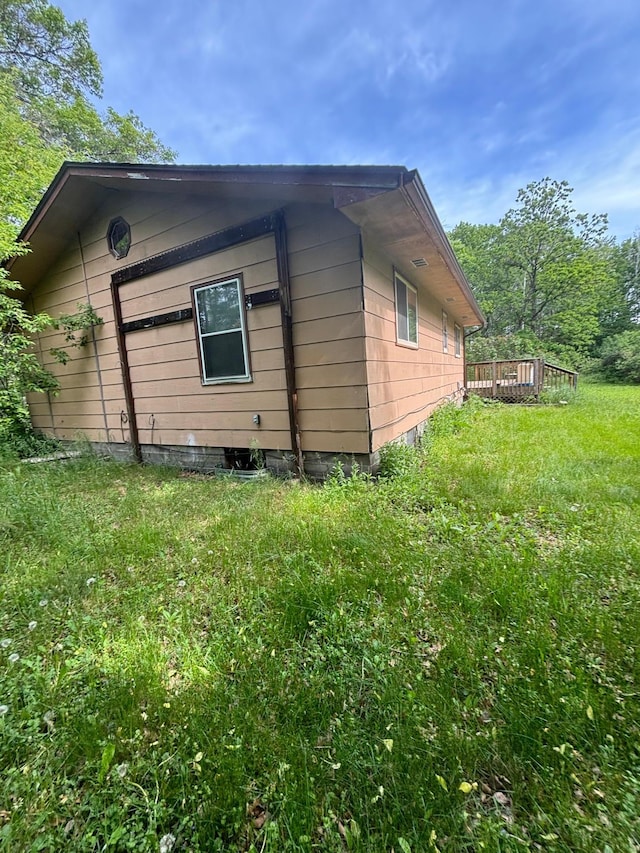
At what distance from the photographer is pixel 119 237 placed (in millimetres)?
5449

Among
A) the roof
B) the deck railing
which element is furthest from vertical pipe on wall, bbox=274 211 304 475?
the deck railing

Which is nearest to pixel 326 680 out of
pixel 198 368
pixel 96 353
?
pixel 198 368

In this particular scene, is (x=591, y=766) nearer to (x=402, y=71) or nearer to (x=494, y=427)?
(x=494, y=427)

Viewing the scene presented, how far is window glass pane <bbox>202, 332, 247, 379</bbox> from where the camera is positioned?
4535 millimetres

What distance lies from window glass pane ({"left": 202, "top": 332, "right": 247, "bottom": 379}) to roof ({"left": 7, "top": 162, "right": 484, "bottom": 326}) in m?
1.61

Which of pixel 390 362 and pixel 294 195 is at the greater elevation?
pixel 294 195

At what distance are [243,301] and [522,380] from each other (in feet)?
34.8

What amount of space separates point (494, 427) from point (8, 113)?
13023mm

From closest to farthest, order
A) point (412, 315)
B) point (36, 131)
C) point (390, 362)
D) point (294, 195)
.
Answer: point (294, 195)
point (390, 362)
point (412, 315)
point (36, 131)

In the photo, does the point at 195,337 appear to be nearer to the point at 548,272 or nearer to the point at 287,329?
the point at 287,329

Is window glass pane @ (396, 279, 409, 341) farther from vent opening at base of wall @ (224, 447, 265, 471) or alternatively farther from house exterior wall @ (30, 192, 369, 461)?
vent opening at base of wall @ (224, 447, 265, 471)

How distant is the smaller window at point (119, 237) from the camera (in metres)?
5.31

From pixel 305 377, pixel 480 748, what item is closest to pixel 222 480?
pixel 305 377

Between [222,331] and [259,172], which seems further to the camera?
[222,331]
